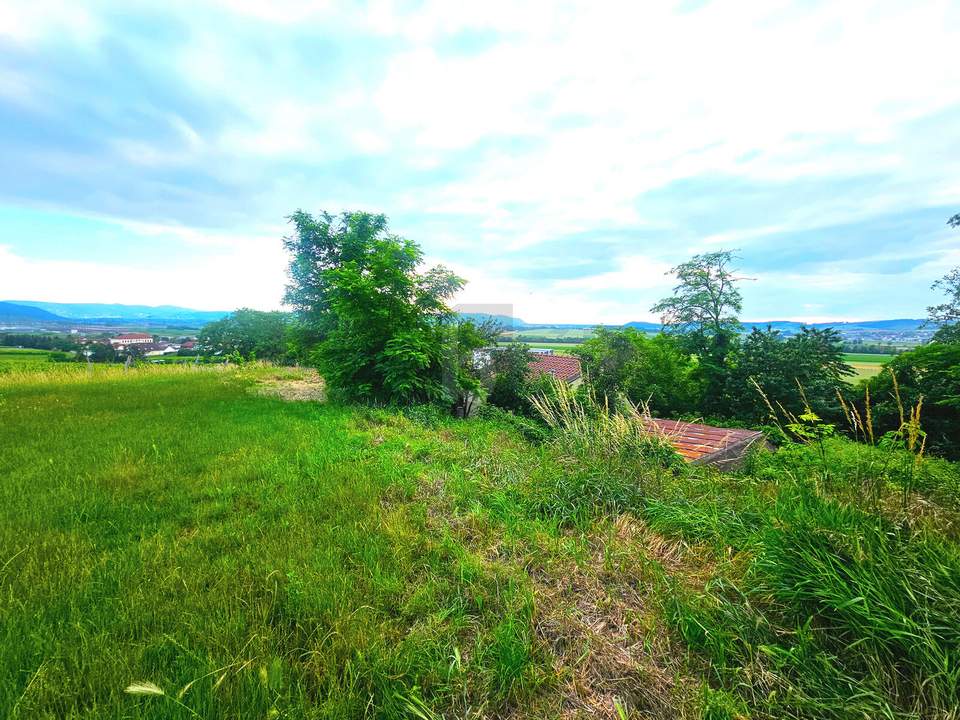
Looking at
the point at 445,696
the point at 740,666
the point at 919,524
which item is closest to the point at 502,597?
the point at 445,696

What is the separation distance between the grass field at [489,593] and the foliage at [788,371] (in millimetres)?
12977

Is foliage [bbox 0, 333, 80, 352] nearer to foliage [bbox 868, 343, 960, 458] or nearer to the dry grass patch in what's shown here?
the dry grass patch

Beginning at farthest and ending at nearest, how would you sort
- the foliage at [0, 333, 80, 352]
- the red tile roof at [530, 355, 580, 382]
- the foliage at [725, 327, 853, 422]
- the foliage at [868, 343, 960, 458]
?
1. the foliage at [0, 333, 80, 352]
2. the red tile roof at [530, 355, 580, 382]
3. the foliage at [725, 327, 853, 422]
4. the foliage at [868, 343, 960, 458]

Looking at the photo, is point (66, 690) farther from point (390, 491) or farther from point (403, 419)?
point (403, 419)

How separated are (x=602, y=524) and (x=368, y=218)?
65.9ft

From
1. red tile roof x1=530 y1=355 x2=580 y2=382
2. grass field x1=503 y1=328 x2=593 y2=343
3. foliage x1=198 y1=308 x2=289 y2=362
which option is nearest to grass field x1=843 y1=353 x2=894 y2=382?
grass field x1=503 y1=328 x2=593 y2=343

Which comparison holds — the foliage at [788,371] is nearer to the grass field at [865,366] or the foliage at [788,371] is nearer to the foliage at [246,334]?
the grass field at [865,366]

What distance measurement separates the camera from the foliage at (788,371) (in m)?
13.4

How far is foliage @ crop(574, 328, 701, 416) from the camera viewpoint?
15.6 metres

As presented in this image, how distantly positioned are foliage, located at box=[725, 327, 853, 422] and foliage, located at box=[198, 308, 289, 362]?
33819 millimetres

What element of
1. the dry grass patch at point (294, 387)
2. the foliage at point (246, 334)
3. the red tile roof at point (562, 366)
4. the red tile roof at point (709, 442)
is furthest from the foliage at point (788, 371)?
the foliage at point (246, 334)

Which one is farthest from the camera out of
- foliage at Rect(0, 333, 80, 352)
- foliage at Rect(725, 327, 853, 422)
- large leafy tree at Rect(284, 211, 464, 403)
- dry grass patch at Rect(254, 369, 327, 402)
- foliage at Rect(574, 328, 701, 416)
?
foliage at Rect(0, 333, 80, 352)

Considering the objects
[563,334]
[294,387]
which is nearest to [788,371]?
[294,387]

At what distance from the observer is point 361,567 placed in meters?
2.41
